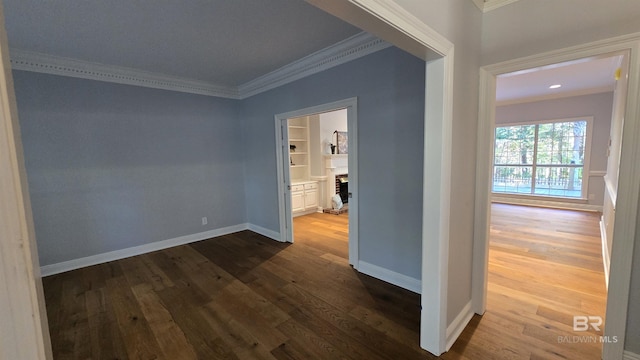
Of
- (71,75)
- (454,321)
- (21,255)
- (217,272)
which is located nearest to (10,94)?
(21,255)

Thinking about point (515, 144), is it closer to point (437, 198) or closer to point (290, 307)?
point (437, 198)

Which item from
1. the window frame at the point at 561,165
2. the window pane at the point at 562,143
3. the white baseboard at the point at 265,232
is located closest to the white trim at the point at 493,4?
the white baseboard at the point at 265,232

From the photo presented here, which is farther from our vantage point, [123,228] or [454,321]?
[123,228]

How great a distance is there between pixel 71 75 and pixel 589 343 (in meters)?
5.76

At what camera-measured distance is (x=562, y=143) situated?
6328 millimetres

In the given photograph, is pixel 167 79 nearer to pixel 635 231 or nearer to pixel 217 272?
pixel 217 272

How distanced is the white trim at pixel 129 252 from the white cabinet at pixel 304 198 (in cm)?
138

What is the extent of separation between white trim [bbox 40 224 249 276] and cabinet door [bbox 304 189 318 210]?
167 cm

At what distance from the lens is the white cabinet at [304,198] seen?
579cm

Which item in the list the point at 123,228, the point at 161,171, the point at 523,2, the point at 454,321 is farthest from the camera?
the point at 161,171

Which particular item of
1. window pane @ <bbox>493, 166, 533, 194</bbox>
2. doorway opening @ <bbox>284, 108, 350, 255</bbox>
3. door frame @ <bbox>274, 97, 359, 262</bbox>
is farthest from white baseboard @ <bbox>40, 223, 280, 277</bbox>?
window pane @ <bbox>493, 166, 533, 194</bbox>

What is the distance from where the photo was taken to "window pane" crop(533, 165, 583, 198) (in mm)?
6188

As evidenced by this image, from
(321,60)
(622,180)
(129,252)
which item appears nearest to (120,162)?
(129,252)

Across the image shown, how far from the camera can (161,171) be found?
400 cm
